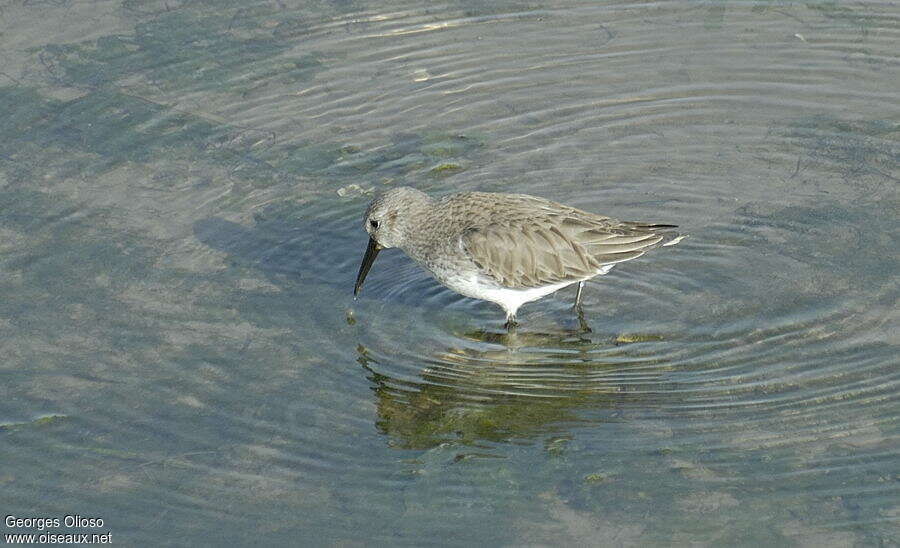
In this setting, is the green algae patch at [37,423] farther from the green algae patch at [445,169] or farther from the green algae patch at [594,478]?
the green algae patch at [445,169]

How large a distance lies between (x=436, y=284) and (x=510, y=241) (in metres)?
1.12

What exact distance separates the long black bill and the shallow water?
0.62ft

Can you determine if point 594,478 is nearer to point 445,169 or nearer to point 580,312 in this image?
point 580,312

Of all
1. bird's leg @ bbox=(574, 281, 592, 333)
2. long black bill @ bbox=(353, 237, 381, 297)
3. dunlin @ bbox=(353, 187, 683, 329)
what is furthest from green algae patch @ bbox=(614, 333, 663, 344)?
long black bill @ bbox=(353, 237, 381, 297)

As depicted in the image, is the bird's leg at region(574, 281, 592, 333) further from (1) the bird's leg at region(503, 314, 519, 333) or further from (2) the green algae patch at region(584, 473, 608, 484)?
(2) the green algae patch at region(584, 473, 608, 484)

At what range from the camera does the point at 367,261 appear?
954 cm

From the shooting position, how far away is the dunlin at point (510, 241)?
9078 millimetres

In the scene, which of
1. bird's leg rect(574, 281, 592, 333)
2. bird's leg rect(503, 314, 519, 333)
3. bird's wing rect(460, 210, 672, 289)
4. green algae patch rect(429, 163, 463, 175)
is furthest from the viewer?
green algae patch rect(429, 163, 463, 175)

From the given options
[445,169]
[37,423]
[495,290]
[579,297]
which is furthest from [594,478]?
[445,169]

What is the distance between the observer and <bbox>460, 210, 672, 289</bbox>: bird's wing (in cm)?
905

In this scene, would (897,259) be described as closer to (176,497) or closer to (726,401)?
(726,401)

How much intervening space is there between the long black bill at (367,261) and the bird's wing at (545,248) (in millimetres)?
795

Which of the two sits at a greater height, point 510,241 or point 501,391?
point 510,241

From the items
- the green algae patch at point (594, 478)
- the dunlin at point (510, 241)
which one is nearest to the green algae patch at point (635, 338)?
the dunlin at point (510, 241)
